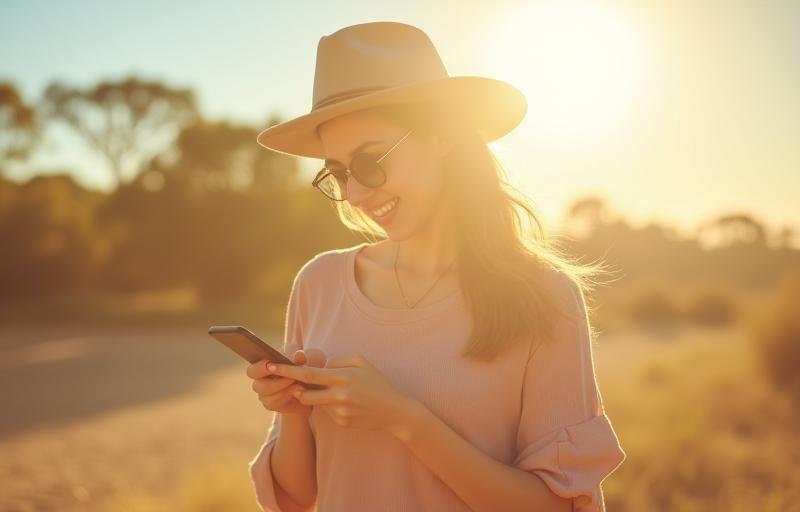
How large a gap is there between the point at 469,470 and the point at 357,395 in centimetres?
33

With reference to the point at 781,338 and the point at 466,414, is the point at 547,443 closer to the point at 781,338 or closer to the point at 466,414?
the point at 466,414

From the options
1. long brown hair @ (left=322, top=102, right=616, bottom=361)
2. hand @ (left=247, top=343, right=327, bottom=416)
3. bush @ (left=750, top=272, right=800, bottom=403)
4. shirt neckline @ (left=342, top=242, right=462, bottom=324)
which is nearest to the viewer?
hand @ (left=247, top=343, right=327, bottom=416)

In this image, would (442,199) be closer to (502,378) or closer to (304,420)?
(502,378)

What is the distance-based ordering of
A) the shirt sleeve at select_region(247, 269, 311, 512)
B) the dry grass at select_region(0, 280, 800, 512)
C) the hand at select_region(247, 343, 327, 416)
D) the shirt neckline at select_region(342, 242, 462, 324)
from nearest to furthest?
the hand at select_region(247, 343, 327, 416), the shirt neckline at select_region(342, 242, 462, 324), the shirt sleeve at select_region(247, 269, 311, 512), the dry grass at select_region(0, 280, 800, 512)

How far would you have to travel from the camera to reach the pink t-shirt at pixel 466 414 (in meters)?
1.70

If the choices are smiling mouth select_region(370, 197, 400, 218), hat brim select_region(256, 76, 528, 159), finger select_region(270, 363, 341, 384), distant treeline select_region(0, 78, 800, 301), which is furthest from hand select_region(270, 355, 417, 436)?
distant treeline select_region(0, 78, 800, 301)

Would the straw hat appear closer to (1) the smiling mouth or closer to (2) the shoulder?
(1) the smiling mouth

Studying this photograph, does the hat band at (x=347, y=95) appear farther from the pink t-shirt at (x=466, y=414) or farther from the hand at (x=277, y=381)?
the hand at (x=277, y=381)

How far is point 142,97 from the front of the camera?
118 ft

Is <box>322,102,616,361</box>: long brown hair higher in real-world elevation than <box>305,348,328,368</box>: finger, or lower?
higher

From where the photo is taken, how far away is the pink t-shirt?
170cm

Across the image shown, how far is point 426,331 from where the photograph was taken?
6.13ft

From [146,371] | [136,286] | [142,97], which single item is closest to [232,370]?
[146,371]

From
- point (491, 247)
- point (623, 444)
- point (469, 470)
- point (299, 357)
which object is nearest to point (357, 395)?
point (299, 357)
